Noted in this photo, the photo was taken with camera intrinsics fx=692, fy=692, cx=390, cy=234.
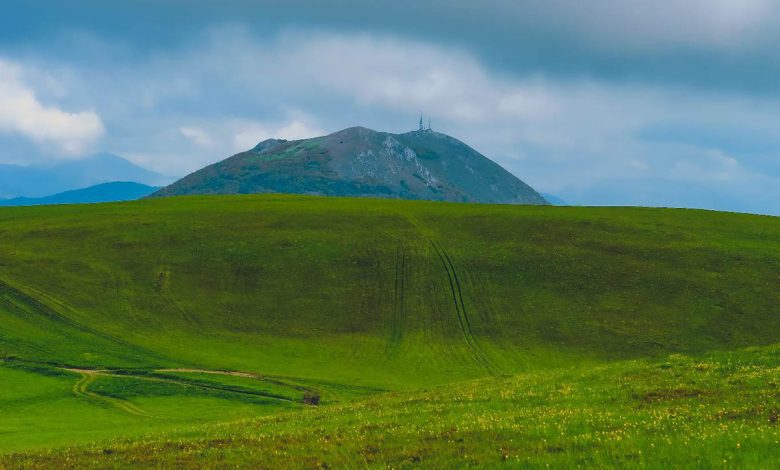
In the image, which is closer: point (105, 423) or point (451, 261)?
point (105, 423)

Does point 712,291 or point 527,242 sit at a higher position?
point 527,242

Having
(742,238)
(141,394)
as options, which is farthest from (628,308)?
(141,394)

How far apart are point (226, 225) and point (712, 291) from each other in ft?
231

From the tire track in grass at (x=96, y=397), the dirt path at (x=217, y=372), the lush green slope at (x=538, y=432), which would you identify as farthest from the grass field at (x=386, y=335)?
the dirt path at (x=217, y=372)

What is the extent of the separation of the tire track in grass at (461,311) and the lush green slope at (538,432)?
3917 cm

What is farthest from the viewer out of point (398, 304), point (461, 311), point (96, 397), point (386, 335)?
point (398, 304)

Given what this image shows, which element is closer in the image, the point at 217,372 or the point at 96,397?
the point at 96,397

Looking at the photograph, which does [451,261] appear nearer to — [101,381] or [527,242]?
[527,242]

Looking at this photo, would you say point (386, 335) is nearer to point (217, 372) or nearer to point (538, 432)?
point (217, 372)

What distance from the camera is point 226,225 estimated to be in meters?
109

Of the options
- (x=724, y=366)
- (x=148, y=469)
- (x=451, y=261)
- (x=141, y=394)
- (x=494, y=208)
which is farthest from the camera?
(x=494, y=208)

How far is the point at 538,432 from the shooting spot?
19.7 metres

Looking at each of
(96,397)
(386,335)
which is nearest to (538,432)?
(96,397)

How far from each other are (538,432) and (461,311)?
64335 mm
